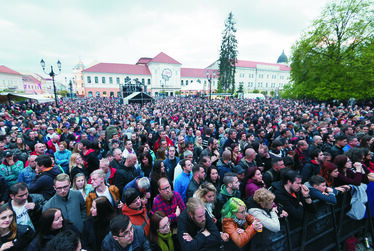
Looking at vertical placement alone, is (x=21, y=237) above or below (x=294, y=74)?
below

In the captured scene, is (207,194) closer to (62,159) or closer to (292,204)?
(292,204)

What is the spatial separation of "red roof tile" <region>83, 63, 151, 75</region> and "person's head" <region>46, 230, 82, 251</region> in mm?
64032

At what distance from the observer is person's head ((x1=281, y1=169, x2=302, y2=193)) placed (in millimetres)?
2627

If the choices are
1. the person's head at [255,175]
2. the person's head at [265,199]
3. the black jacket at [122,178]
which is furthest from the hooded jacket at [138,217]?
the person's head at [255,175]

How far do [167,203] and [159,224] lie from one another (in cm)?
54

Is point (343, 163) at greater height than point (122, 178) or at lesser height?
greater

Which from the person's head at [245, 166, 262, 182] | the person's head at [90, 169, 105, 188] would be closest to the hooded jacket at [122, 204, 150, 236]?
the person's head at [90, 169, 105, 188]

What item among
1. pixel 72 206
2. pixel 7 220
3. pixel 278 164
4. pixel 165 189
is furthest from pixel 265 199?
pixel 7 220

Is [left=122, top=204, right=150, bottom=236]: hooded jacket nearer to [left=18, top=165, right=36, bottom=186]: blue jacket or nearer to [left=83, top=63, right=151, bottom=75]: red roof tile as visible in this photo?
[left=18, top=165, right=36, bottom=186]: blue jacket

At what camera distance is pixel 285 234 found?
2.64 m

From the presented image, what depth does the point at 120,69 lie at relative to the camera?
5966 cm

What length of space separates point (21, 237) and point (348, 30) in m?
27.6

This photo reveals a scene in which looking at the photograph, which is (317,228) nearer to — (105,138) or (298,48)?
(105,138)

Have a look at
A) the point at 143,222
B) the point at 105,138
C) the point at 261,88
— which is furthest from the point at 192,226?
the point at 261,88
